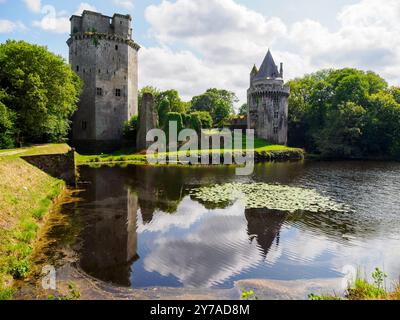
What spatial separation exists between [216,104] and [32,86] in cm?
4986

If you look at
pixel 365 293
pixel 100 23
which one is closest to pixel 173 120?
pixel 100 23

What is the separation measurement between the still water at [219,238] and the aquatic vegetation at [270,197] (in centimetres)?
75

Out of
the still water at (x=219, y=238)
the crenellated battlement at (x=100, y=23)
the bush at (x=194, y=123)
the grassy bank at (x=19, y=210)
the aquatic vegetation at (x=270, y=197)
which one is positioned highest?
the crenellated battlement at (x=100, y=23)

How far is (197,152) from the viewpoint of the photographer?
40125 millimetres

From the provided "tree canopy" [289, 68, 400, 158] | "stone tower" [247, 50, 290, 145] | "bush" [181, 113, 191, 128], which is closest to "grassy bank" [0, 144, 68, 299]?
"bush" [181, 113, 191, 128]

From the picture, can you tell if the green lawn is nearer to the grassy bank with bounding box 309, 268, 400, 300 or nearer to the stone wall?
the stone wall

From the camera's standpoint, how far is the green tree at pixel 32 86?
2841cm

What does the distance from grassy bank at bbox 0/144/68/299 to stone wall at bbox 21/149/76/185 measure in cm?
93

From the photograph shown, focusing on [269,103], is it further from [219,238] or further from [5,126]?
[219,238]

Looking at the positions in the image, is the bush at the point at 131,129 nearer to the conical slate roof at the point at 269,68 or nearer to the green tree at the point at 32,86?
the green tree at the point at 32,86

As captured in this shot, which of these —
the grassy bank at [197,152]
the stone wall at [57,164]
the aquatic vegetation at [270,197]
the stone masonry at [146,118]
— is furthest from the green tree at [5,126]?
the stone masonry at [146,118]

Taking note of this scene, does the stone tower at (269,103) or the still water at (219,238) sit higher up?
the stone tower at (269,103)

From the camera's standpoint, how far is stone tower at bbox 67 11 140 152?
148 ft
